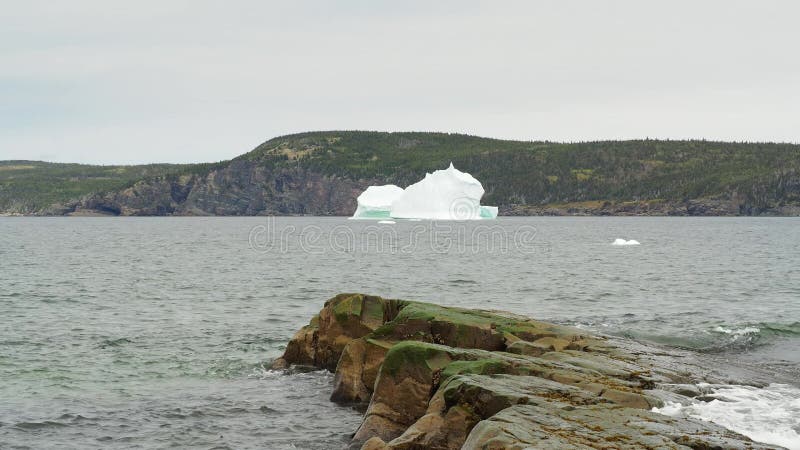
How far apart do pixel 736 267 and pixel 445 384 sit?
5217 centimetres

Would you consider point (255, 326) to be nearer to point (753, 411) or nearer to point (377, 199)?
point (753, 411)

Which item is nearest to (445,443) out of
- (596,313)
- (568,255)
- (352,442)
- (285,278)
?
(352,442)

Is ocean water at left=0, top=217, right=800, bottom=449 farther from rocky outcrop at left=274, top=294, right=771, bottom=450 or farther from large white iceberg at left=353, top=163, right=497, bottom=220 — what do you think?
large white iceberg at left=353, top=163, right=497, bottom=220

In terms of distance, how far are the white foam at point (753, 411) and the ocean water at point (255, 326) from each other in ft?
→ 0.20

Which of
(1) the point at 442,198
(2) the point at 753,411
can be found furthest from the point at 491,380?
(1) the point at 442,198

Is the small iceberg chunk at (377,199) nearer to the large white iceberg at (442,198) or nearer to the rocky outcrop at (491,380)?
the large white iceberg at (442,198)

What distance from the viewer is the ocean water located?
17.0 metres

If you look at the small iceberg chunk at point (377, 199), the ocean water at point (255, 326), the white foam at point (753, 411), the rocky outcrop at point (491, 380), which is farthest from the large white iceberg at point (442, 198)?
the white foam at point (753, 411)

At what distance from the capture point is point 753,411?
15945 millimetres

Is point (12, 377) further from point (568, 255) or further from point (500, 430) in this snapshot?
point (568, 255)

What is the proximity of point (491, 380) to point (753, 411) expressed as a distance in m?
5.97

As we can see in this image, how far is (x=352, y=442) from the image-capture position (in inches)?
609

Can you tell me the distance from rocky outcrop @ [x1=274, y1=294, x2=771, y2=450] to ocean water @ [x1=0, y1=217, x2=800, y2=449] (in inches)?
46.2

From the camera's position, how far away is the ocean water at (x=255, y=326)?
17.0 metres
